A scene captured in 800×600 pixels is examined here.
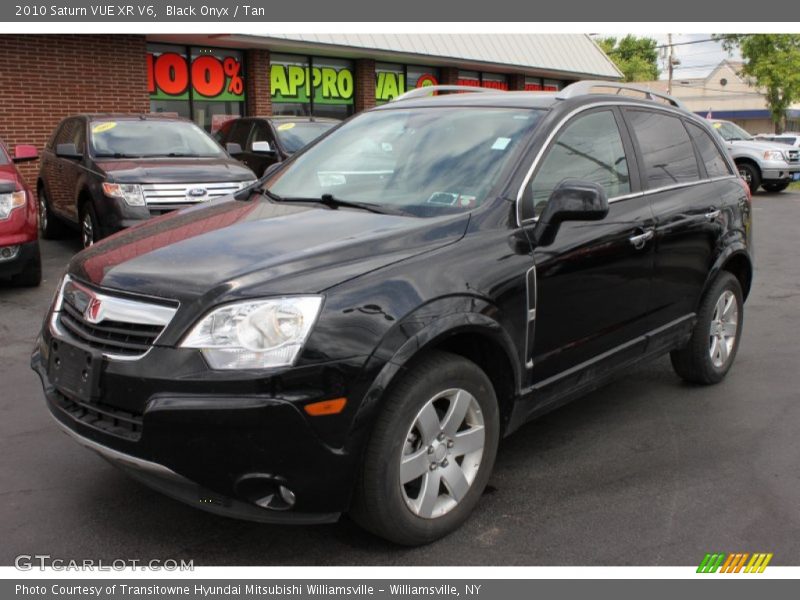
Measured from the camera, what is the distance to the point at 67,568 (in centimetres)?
316

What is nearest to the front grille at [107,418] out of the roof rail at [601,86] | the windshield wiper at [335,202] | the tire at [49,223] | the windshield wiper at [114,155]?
the windshield wiper at [335,202]

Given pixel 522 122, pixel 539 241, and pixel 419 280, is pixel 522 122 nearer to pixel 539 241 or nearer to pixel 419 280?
pixel 539 241

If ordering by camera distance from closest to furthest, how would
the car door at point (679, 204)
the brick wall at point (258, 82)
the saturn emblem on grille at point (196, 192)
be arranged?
the car door at point (679, 204), the saturn emblem on grille at point (196, 192), the brick wall at point (258, 82)

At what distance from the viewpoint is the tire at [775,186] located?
21.6 m

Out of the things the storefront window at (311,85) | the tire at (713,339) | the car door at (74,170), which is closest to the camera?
the tire at (713,339)

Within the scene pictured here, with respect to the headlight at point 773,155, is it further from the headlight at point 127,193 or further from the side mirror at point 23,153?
the side mirror at point 23,153

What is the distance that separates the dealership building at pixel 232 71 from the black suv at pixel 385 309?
1174 centimetres

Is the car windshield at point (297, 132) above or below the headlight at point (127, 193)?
above

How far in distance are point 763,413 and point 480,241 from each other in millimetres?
2483

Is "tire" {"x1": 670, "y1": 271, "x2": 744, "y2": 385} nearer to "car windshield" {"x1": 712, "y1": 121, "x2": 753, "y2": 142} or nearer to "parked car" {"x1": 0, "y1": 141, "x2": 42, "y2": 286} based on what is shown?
"parked car" {"x1": 0, "y1": 141, "x2": 42, "y2": 286}

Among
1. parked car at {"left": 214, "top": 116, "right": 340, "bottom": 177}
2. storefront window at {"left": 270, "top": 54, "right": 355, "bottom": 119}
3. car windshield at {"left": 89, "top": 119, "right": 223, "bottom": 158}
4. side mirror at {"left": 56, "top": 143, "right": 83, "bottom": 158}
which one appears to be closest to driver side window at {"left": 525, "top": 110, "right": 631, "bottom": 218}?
car windshield at {"left": 89, "top": 119, "right": 223, "bottom": 158}

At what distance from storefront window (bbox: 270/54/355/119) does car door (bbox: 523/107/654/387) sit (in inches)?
596

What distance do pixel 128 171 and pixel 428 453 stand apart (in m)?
6.62

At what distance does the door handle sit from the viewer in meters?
4.29
